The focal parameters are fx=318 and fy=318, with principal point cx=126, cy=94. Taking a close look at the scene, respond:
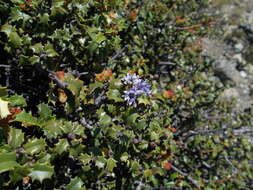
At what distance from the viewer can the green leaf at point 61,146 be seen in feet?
5.74

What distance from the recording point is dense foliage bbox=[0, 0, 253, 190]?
5.79ft

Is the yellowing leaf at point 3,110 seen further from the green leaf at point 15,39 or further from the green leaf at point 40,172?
the green leaf at point 15,39

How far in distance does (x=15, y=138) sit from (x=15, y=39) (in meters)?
0.68

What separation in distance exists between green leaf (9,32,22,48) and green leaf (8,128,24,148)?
2.05 ft

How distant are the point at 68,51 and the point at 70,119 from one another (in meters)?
0.51

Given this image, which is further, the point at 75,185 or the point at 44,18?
the point at 44,18

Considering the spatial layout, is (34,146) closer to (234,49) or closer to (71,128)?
(71,128)

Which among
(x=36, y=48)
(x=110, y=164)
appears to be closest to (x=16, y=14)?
(x=36, y=48)

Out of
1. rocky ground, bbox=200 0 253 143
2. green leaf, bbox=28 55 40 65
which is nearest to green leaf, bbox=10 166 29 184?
green leaf, bbox=28 55 40 65

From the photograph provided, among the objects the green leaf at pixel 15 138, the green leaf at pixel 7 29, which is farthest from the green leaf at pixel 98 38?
the green leaf at pixel 15 138

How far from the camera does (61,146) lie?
176 cm

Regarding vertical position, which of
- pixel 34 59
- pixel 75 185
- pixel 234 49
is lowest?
pixel 75 185

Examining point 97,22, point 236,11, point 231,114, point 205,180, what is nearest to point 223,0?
point 236,11

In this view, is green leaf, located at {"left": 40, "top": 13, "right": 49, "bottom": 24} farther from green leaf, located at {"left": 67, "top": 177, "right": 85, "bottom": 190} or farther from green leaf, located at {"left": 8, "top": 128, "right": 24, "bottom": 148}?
green leaf, located at {"left": 67, "top": 177, "right": 85, "bottom": 190}
